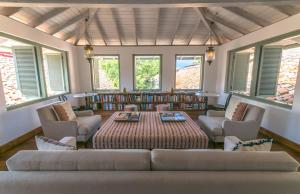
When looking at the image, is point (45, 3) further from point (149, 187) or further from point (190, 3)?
point (149, 187)

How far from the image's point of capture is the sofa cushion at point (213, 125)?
297 cm

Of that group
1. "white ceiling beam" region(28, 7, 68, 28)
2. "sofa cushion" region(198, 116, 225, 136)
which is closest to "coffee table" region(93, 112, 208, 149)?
"sofa cushion" region(198, 116, 225, 136)

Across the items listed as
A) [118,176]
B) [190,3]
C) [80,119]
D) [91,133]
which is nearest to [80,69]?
[80,119]

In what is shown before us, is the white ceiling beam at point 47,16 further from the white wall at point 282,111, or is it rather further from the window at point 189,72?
the white wall at point 282,111

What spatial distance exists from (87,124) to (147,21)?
3.42 meters

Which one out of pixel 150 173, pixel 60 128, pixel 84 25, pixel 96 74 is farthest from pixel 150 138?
pixel 96 74

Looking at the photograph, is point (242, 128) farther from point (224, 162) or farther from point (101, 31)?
point (101, 31)

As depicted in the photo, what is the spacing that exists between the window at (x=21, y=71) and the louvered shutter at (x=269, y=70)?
572 cm

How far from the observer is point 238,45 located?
4.78m

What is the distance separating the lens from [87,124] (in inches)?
126

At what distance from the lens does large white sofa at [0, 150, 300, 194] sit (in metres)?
1.06

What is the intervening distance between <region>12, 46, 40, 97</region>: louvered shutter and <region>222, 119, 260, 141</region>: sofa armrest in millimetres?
4620

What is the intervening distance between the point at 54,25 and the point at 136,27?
7.57 feet

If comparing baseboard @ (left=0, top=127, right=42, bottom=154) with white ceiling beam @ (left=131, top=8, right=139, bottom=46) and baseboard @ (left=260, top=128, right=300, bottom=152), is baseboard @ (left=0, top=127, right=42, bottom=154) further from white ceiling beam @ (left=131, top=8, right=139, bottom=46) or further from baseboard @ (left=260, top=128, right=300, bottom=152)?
baseboard @ (left=260, top=128, right=300, bottom=152)
